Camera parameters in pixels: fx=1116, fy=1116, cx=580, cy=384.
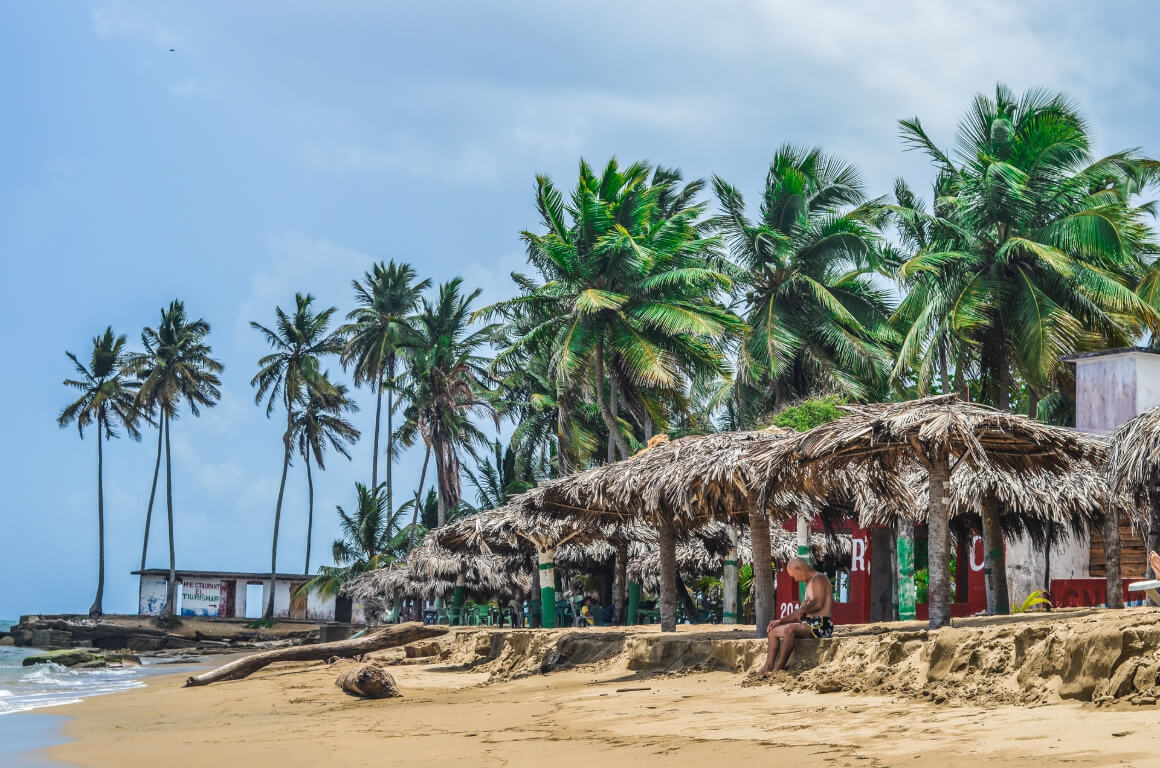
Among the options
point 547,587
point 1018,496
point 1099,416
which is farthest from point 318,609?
point 1018,496

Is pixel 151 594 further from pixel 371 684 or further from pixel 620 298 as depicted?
pixel 371 684

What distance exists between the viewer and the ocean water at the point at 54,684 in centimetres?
1548

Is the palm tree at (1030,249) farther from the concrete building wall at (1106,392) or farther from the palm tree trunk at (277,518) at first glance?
the palm tree trunk at (277,518)

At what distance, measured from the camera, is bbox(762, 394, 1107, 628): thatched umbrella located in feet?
28.7

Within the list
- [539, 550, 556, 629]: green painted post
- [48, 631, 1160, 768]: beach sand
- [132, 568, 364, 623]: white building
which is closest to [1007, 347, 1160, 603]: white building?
[539, 550, 556, 629]: green painted post

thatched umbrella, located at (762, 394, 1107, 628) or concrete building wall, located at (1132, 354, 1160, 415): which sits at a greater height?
concrete building wall, located at (1132, 354, 1160, 415)

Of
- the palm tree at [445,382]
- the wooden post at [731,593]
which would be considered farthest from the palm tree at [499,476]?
the wooden post at [731,593]

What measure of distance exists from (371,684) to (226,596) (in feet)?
138

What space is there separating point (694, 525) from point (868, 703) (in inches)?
265

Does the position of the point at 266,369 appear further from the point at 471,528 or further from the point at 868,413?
the point at 868,413

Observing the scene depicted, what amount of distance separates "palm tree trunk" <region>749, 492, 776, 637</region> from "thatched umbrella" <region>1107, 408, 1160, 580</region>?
3.18 meters

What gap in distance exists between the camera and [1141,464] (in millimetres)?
9273

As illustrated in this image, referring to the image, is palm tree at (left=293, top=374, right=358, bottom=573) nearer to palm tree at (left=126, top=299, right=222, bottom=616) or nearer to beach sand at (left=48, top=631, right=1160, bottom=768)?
palm tree at (left=126, top=299, right=222, bottom=616)

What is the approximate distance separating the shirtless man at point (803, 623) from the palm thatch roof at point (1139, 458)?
2.70m
